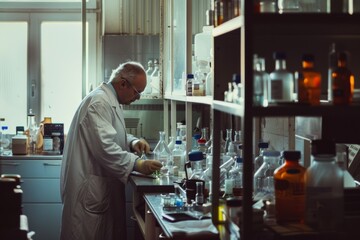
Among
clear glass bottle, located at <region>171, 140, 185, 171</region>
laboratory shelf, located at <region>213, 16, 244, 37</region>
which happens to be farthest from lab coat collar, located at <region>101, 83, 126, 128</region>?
laboratory shelf, located at <region>213, 16, 244, 37</region>

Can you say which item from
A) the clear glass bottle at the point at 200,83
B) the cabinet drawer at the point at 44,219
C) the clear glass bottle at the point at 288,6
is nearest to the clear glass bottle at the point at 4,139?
the cabinet drawer at the point at 44,219

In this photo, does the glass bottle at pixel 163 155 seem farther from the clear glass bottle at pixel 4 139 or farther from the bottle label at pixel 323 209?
the bottle label at pixel 323 209

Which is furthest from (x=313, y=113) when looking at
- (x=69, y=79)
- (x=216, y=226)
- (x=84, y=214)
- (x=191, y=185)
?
(x=69, y=79)

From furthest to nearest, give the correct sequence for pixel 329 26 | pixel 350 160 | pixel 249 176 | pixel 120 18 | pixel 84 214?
pixel 120 18, pixel 84 214, pixel 350 160, pixel 329 26, pixel 249 176

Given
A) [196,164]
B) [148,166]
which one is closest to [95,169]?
[148,166]

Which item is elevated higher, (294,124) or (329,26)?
(329,26)

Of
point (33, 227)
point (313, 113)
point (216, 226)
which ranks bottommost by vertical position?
point (33, 227)

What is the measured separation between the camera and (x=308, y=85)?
1.75 meters

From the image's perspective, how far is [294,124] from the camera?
10.1 ft

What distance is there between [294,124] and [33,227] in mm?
2626

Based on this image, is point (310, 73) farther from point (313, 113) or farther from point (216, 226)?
point (216, 226)

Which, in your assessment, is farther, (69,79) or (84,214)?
(69,79)

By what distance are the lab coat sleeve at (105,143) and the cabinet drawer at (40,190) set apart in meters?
1.20

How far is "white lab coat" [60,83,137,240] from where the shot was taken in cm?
373
